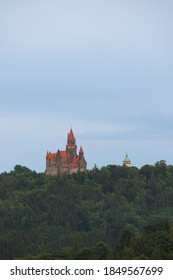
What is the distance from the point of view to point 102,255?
13912 centimetres

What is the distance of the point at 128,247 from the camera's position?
446 ft
